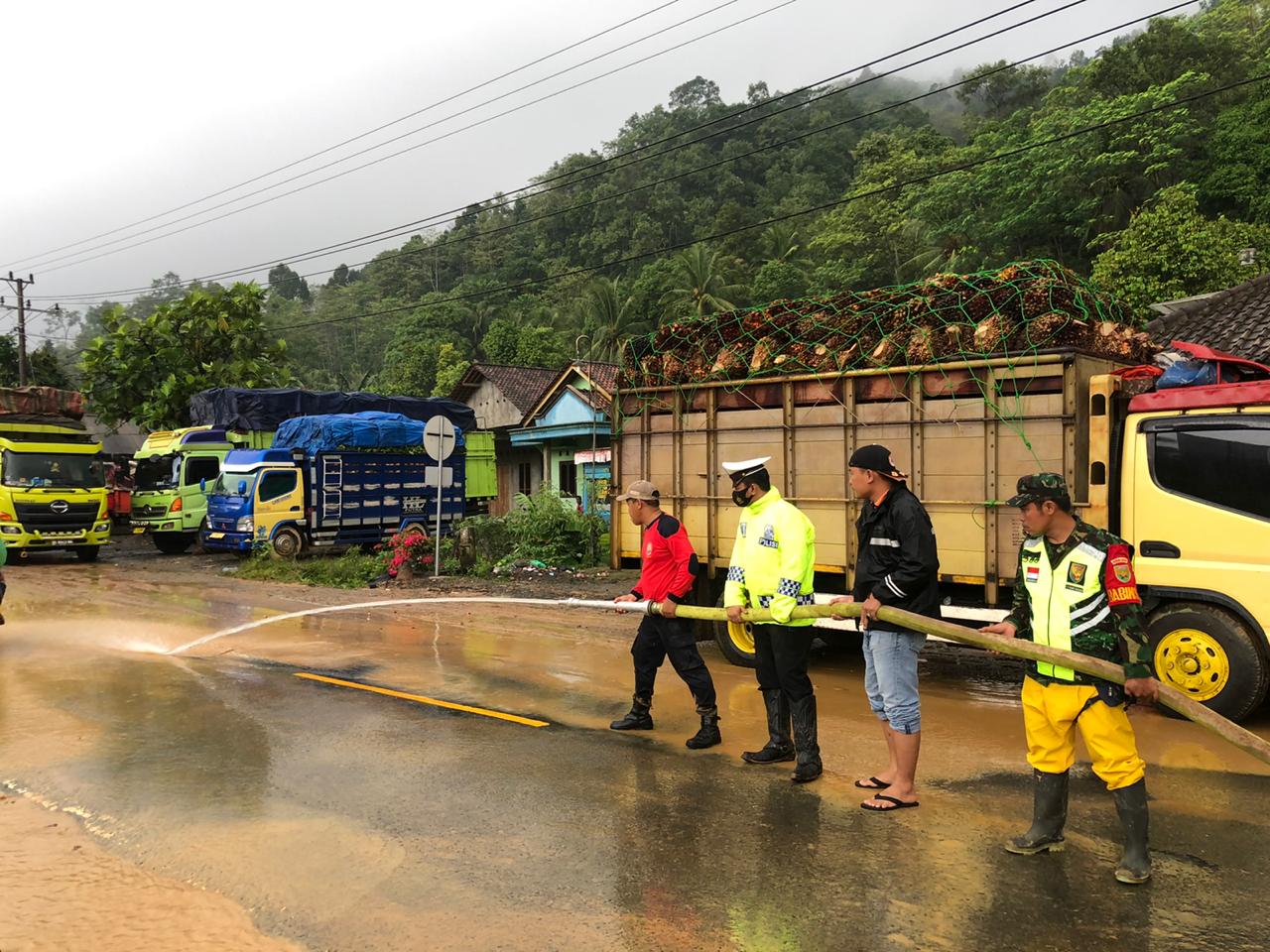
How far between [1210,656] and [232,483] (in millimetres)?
18017

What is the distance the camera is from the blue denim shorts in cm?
471

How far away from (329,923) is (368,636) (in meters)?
7.19

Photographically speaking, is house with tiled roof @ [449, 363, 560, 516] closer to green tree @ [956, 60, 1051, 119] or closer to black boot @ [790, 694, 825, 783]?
black boot @ [790, 694, 825, 783]

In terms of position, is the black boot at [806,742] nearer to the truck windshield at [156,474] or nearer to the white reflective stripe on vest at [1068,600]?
the white reflective stripe on vest at [1068,600]

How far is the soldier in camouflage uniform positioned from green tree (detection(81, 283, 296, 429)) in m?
29.5

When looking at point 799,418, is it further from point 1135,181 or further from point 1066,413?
point 1135,181

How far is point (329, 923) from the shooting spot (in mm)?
3590

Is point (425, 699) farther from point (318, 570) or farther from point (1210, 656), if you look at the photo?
point (318, 570)

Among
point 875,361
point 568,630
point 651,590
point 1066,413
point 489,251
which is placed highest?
point 489,251

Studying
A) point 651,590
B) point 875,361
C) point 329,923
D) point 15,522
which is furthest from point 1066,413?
point 15,522

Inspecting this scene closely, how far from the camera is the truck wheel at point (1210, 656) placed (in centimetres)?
609

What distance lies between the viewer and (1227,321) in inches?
576

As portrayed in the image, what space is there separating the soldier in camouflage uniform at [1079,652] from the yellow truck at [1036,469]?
2.92 m

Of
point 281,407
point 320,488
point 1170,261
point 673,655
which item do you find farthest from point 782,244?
point 673,655
